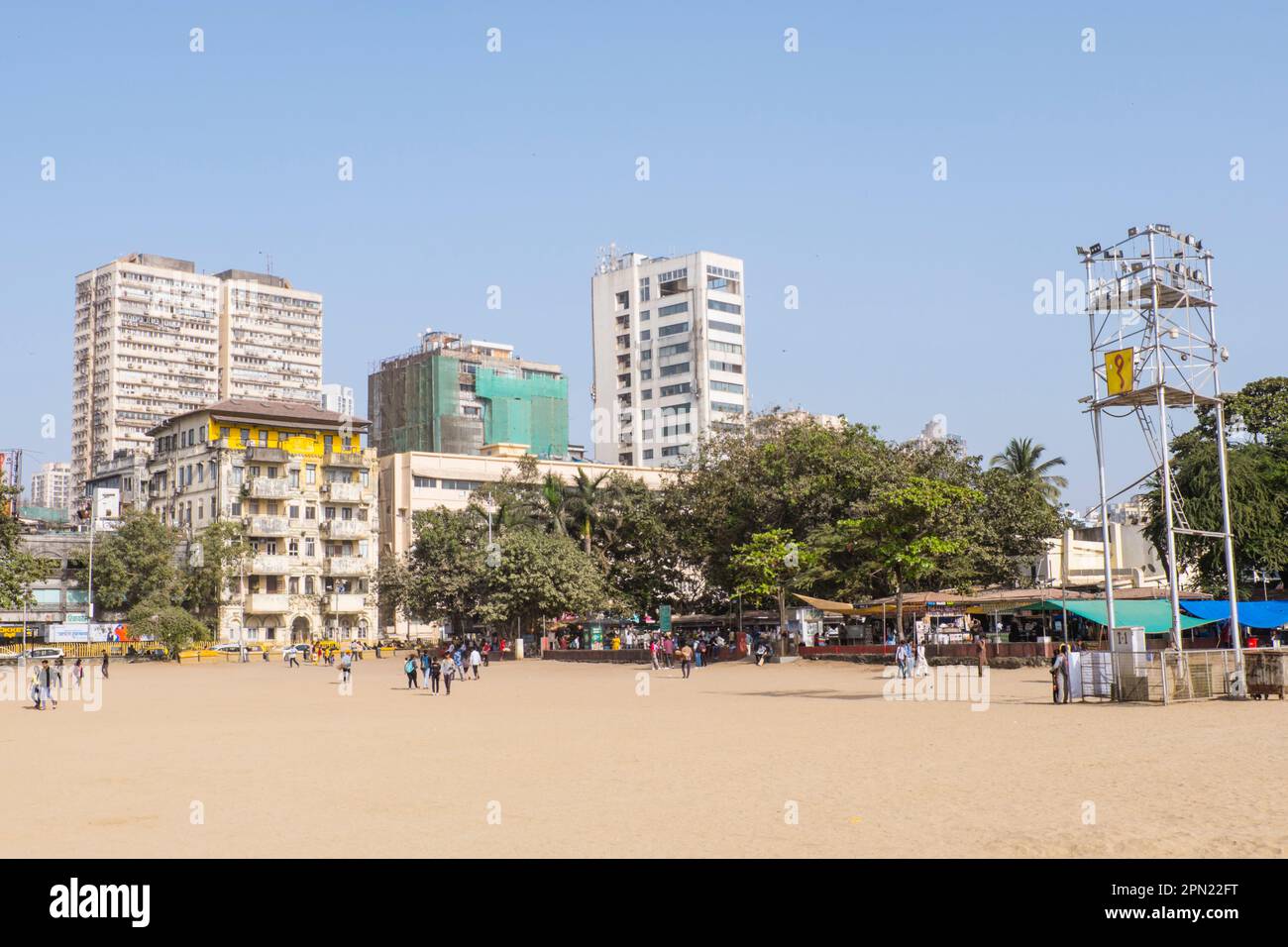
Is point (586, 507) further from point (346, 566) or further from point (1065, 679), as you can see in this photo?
point (1065, 679)

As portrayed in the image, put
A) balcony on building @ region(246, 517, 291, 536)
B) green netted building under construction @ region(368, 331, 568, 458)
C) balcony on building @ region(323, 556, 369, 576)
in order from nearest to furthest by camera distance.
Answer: balcony on building @ region(246, 517, 291, 536), balcony on building @ region(323, 556, 369, 576), green netted building under construction @ region(368, 331, 568, 458)

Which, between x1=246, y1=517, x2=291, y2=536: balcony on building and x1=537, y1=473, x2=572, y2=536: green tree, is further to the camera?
x1=246, y1=517, x2=291, y2=536: balcony on building

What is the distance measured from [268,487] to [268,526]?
2668mm

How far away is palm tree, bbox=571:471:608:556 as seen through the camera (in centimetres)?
7675

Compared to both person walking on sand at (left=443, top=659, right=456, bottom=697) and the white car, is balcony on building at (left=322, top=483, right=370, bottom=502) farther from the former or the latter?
person walking on sand at (left=443, top=659, right=456, bottom=697)

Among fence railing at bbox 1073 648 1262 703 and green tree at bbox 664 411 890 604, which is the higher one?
green tree at bbox 664 411 890 604

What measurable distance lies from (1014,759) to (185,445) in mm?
85556

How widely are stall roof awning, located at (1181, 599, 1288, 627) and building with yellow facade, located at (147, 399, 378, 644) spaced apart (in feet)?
195

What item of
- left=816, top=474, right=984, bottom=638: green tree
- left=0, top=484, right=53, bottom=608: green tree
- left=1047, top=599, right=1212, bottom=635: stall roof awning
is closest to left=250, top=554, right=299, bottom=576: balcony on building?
left=0, top=484, right=53, bottom=608: green tree

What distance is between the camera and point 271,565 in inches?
3605

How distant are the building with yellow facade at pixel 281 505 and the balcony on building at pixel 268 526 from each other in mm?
68

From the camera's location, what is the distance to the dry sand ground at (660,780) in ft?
44.5

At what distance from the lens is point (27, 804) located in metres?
17.2

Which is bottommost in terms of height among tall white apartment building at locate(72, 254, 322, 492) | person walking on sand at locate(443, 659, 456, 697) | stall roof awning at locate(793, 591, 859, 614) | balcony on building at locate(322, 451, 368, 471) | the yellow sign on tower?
person walking on sand at locate(443, 659, 456, 697)
